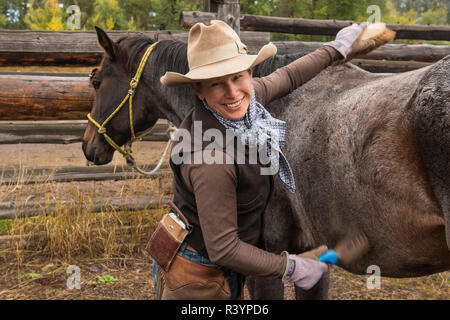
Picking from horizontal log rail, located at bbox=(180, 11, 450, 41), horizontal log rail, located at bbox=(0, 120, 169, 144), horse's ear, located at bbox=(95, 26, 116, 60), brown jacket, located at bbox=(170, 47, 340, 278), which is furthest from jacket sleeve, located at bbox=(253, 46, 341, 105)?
horizontal log rail, located at bbox=(0, 120, 169, 144)

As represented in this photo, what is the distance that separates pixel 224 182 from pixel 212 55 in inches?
21.3

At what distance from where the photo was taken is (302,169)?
2.07 m

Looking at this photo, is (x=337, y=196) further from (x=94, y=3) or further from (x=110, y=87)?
(x=94, y=3)

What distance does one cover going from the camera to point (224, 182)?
1472 mm

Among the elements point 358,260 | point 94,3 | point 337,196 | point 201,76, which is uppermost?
point 94,3

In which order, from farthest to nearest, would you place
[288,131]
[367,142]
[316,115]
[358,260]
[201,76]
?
[288,131], [316,115], [358,260], [367,142], [201,76]

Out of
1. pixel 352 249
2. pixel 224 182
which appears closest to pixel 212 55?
pixel 224 182

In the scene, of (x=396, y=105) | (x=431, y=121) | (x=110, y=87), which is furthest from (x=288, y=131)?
(x=110, y=87)

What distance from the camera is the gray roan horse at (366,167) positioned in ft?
4.72

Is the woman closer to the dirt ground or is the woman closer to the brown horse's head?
the brown horse's head

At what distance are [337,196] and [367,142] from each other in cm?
34

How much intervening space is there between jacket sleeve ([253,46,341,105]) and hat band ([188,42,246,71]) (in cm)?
40

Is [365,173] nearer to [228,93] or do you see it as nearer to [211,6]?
[228,93]

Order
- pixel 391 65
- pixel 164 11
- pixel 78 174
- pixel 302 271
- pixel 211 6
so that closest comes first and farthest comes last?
pixel 302 271, pixel 211 6, pixel 78 174, pixel 391 65, pixel 164 11
